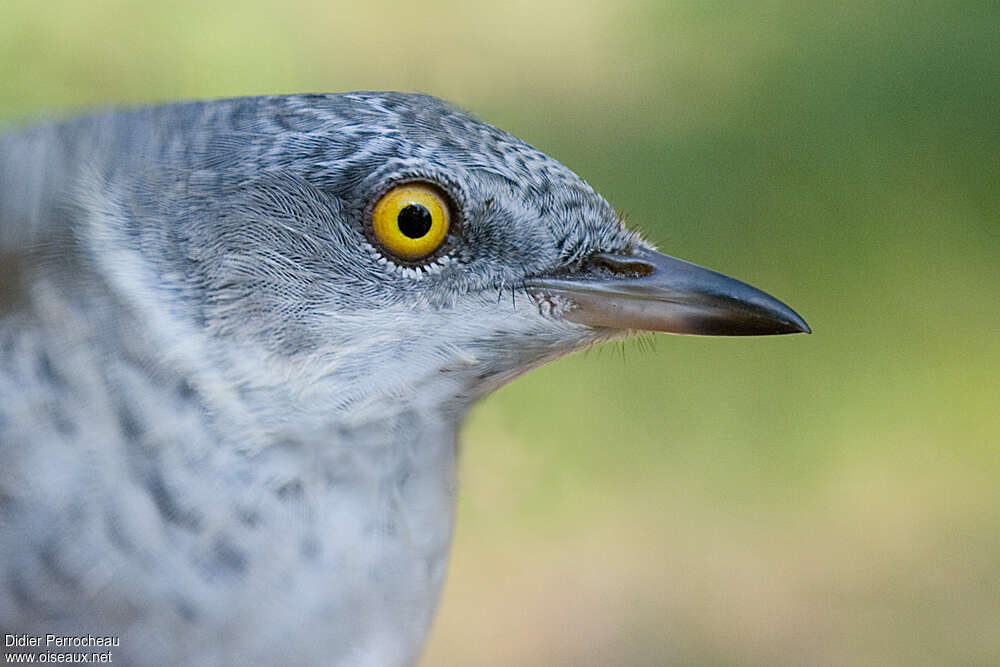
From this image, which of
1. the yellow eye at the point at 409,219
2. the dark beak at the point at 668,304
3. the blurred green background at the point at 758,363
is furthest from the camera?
the blurred green background at the point at 758,363

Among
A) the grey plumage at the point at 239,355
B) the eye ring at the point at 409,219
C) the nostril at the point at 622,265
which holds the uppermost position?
the nostril at the point at 622,265

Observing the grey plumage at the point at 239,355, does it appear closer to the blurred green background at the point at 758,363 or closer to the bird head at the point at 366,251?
the bird head at the point at 366,251

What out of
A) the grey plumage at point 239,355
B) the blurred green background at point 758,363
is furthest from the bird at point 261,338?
the blurred green background at point 758,363

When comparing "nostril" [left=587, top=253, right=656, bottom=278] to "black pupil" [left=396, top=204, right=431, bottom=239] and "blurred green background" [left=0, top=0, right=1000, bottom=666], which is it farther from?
"blurred green background" [left=0, top=0, right=1000, bottom=666]

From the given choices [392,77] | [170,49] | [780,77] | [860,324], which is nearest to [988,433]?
[860,324]

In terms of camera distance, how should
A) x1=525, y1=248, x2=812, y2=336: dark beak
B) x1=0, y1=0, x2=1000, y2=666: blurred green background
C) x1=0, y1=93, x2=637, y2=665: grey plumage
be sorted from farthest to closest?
x1=0, y1=0, x2=1000, y2=666: blurred green background, x1=525, y1=248, x2=812, y2=336: dark beak, x1=0, y1=93, x2=637, y2=665: grey plumage

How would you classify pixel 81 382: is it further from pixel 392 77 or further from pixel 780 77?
pixel 780 77

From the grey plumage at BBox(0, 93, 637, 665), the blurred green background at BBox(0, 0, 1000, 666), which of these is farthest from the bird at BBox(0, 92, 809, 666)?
the blurred green background at BBox(0, 0, 1000, 666)
